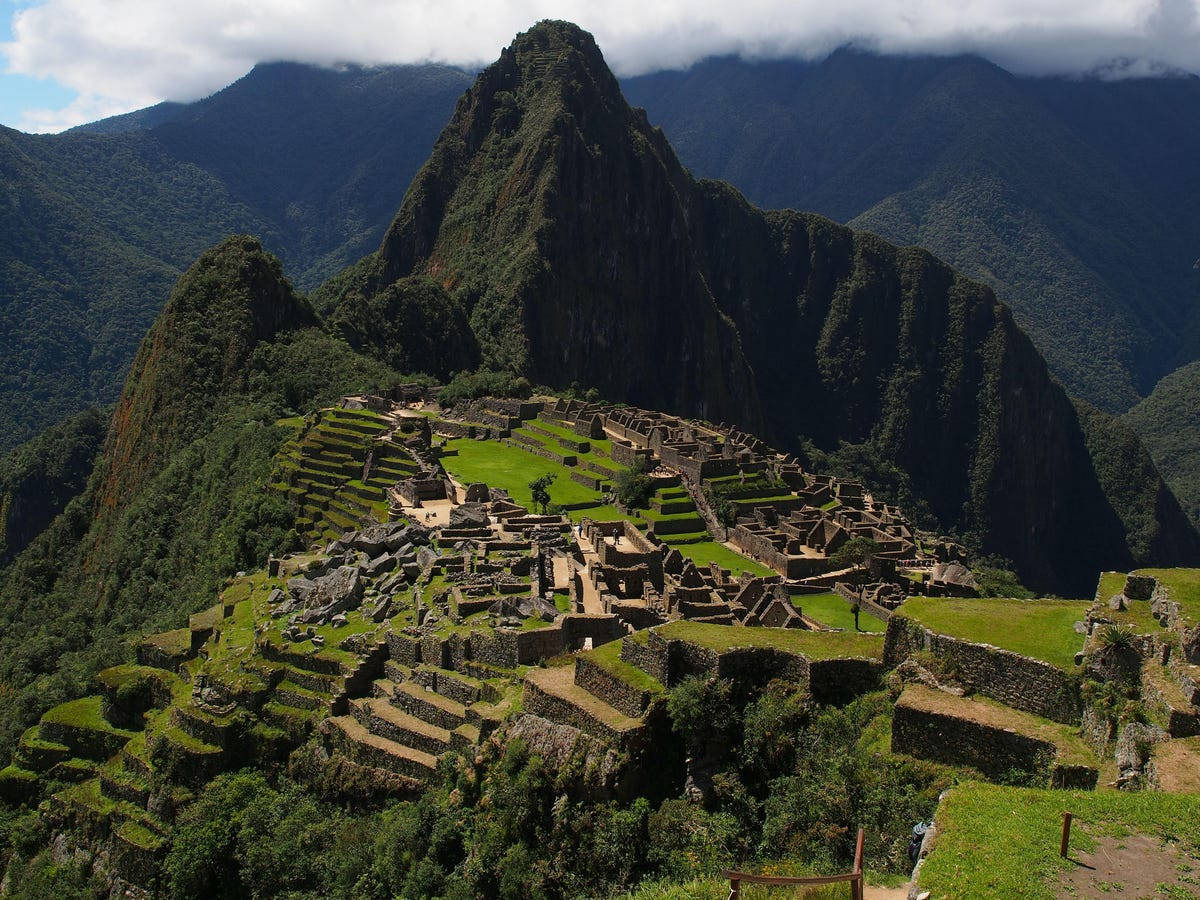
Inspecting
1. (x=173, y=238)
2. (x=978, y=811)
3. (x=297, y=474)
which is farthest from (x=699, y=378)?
(x=978, y=811)

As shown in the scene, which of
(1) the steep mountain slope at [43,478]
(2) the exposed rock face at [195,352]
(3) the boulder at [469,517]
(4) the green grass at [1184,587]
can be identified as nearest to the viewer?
(4) the green grass at [1184,587]

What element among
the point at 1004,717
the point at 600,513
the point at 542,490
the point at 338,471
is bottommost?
the point at 600,513

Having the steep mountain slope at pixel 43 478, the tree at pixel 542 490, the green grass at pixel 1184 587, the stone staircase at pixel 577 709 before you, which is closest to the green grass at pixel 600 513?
the tree at pixel 542 490

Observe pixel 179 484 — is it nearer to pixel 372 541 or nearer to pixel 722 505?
pixel 722 505

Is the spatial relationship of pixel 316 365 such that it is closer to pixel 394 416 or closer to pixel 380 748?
pixel 394 416

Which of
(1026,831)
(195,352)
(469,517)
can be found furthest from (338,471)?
(1026,831)

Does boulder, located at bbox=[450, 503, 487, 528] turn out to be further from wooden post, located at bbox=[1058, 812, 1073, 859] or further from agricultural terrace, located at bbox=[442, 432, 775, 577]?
wooden post, located at bbox=[1058, 812, 1073, 859]

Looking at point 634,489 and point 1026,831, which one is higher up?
point 1026,831

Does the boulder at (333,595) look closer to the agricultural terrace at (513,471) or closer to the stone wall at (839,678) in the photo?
the stone wall at (839,678)
